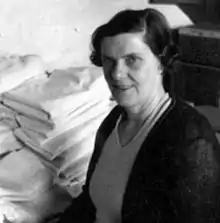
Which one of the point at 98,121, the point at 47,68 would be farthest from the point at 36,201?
the point at 47,68

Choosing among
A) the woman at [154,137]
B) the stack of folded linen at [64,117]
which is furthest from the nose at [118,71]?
the stack of folded linen at [64,117]

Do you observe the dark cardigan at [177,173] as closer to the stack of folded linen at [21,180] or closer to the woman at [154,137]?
the woman at [154,137]

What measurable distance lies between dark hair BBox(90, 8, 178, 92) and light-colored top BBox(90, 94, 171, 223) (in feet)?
0.16

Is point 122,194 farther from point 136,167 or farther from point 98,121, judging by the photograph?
point 98,121

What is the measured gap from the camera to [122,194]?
0.54 metres

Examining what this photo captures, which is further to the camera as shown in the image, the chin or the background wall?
the background wall

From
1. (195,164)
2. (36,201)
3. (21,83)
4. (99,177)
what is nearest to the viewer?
(195,164)

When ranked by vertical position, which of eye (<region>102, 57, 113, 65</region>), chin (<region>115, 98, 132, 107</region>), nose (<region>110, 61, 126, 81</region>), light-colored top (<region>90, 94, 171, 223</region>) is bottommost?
light-colored top (<region>90, 94, 171, 223</region>)

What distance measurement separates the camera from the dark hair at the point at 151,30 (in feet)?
1.63

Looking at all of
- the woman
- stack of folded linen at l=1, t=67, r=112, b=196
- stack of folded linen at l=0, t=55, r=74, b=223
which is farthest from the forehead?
stack of folded linen at l=0, t=55, r=74, b=223

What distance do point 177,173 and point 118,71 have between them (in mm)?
129

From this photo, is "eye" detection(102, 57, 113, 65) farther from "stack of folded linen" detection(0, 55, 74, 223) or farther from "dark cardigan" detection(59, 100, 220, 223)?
"stack of folded linen" detection(0, 55, 74, 223)

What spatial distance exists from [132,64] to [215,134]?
4.7 inches

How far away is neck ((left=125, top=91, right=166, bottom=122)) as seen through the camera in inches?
20.5
